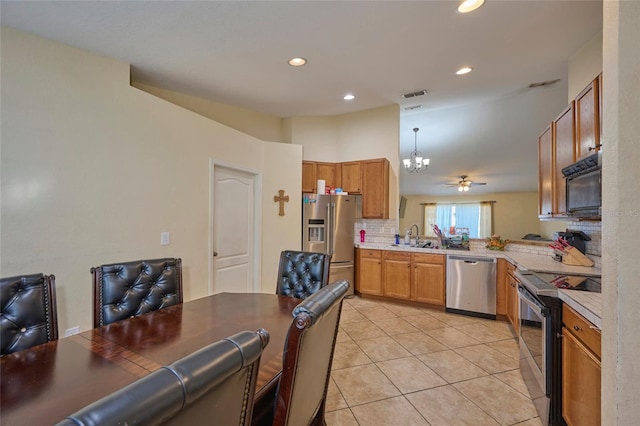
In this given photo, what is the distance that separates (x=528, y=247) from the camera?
358cm

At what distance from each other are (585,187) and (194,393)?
266 centimetres

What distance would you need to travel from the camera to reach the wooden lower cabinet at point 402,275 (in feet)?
12.9

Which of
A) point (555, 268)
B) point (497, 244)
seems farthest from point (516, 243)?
point (555, 268)

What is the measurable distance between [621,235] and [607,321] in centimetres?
36

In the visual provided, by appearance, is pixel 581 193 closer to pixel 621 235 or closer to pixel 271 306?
pixel 621 235

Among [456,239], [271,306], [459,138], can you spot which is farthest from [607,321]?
[459,138]

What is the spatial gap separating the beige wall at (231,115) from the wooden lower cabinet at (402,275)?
256 centimetres

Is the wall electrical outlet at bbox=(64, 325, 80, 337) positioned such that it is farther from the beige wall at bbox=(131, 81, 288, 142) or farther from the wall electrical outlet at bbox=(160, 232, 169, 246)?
the beige wall at bbox=(131, 81, 288, 142)

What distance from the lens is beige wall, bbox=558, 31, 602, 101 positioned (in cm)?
256

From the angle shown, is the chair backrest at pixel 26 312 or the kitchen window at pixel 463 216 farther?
the kitchen window at pixel 463 216

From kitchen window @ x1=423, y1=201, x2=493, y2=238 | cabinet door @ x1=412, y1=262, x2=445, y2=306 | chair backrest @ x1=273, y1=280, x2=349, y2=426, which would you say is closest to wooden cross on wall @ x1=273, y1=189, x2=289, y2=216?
cabinet door @ x1=412, y1=262, x2=445, y2=306

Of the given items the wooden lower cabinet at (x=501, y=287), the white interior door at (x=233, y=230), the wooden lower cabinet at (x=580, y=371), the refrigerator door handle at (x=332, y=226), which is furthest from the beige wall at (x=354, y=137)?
the wooden lower cabinet at (x=580, y=371)

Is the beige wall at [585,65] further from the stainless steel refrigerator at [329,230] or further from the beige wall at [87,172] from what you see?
the beige wall at [87,172]

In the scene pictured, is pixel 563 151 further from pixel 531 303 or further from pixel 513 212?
pixel 513 212
